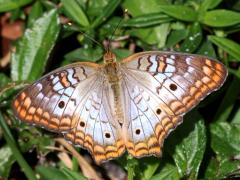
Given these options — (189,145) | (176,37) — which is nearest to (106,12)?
(176,37)

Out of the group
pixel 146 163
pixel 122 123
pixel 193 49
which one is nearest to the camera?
pixel 122 123

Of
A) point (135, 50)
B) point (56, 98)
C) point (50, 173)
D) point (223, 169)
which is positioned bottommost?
point (223, 169)

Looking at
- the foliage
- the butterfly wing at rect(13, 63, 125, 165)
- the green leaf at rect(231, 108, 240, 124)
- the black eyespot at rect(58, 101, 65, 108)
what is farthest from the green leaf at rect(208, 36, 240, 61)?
the black eyespot at rect(58, 101, 65, 108)

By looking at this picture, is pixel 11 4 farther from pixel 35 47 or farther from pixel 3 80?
pixel 3 80

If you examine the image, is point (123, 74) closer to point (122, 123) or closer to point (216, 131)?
point (122, 123)

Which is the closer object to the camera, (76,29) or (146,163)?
(146,163)

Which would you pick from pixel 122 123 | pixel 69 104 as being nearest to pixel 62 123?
pixel 69 104
